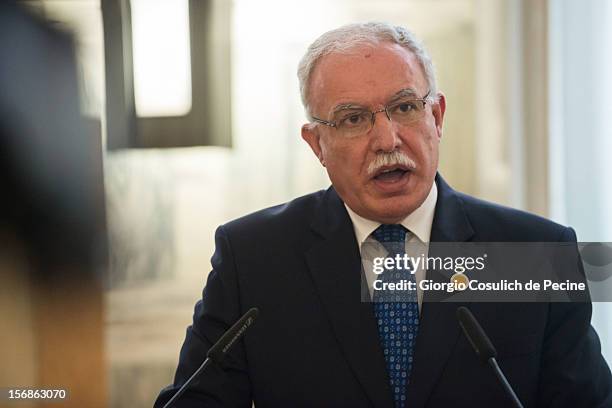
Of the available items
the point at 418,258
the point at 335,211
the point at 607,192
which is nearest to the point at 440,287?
the point at 418,258

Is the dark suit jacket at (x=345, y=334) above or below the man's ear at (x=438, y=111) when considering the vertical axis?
below

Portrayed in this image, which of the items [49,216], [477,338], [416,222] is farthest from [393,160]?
[49,216]

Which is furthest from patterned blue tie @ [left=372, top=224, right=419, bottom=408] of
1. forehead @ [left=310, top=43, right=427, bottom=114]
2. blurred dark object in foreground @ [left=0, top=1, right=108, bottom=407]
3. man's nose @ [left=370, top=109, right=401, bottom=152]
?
blurred dark object in foreground @ [left=0, top=1, right=108, bottom=407]

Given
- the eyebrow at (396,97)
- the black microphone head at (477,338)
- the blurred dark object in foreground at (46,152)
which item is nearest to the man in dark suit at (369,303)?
the eyebrow at (396,97)

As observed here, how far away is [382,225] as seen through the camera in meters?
1.54

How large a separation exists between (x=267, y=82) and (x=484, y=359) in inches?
64.2

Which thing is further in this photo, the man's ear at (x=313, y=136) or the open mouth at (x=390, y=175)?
the man's ear at (x=313, y=136)

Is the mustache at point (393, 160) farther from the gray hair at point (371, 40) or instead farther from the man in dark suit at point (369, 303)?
the gray hair at point (371, 40)

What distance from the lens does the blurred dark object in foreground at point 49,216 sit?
2541 millimetres

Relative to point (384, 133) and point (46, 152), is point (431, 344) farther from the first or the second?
point (46, 152)

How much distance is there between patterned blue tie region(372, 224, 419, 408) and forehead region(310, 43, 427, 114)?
354 mm

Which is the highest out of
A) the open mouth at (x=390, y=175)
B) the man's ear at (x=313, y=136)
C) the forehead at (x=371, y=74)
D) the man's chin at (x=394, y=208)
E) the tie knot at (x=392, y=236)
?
the forehead at (x=371, y=74)

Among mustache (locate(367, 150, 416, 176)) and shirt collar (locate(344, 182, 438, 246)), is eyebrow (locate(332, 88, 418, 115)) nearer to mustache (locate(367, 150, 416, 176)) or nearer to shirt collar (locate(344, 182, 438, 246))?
mustache (locate(367, 150, 416, 176))

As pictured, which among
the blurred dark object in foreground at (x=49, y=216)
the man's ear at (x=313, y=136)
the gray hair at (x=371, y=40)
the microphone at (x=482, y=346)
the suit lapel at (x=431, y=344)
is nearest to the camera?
the microphone at (x=482, y=346)
